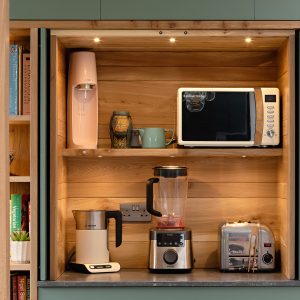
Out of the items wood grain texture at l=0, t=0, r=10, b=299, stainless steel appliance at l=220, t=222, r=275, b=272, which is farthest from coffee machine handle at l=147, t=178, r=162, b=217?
wood grain texture at l=0, t=0, r=10, b=299

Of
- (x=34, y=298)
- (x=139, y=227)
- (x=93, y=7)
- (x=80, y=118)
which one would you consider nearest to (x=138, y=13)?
(x=93, y=7)

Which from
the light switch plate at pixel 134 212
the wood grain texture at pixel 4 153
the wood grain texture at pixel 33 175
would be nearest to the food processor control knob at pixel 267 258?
the light switch plate at pixel 134 212

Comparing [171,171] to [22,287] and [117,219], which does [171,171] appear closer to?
[117,219]

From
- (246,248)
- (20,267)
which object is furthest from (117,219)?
(246,248)

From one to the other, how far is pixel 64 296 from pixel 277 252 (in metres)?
1.05

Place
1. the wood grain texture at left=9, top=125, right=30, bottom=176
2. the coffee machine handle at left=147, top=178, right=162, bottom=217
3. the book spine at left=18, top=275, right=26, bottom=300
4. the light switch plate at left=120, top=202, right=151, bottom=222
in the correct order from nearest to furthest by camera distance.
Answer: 1. the book spine at left=18, top=275, right=26, bottom=300
2. the coffee machine handle at left=147, top=178, right=162, bottom=217
3. the wood grain texture at left=9, top=125, right=30, bottom=176
4. the light switch plate at left=120, top=202, right=151, bottom=222

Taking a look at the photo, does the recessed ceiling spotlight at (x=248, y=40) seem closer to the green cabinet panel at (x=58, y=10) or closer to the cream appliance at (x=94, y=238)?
the green cabinet panel at (x=58, y=10)

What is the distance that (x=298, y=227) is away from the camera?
9.97 feet

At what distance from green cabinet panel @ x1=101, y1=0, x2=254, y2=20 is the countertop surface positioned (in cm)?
112

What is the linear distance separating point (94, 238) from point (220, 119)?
80cm

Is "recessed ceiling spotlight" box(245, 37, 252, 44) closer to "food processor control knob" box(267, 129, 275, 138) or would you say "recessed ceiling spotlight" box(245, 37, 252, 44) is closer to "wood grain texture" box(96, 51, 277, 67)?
"wood grain texture" box(96, 51, 277, 67)

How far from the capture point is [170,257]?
323 cm

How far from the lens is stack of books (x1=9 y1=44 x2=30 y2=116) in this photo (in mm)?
3129

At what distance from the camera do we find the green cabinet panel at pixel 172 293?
299 cm
